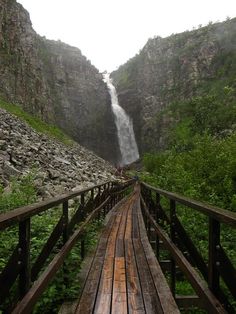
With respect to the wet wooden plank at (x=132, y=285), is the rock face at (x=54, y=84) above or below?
above

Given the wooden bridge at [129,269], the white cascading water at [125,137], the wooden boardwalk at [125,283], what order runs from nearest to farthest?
the wooden bridge at [129,269] < the wooden boardwalk at [125,283] < the white cascading water at [125,137]

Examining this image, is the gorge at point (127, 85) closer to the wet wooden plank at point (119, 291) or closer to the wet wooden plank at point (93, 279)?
the wet wooden plank at point (93, 279)

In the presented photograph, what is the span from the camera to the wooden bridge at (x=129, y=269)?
3.19 meters

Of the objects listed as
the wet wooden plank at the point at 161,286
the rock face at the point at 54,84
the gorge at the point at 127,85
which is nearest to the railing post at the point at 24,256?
the wet wooden plank at the point at 161,286

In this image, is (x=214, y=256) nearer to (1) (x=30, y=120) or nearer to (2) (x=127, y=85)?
(1) (x=30, y=120)

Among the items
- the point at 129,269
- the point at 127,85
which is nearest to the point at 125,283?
the point at 129,269

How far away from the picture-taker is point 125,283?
231 inches

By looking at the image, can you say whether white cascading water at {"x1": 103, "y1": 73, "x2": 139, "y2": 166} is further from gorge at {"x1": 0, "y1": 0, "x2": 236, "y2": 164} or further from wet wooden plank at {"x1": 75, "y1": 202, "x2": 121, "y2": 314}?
wet wooden plank at {"x1": 75, "y1": 202, "x2": 121, "y2": 314}

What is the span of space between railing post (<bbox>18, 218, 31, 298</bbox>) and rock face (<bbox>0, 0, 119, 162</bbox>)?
47014 mm

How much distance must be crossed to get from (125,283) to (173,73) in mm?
89547

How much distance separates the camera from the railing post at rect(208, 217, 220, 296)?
328 centimetres

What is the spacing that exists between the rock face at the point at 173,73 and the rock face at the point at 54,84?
6933 millimetres

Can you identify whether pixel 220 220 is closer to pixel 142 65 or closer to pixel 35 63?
pixel 35 63

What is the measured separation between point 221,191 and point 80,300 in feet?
24.1
